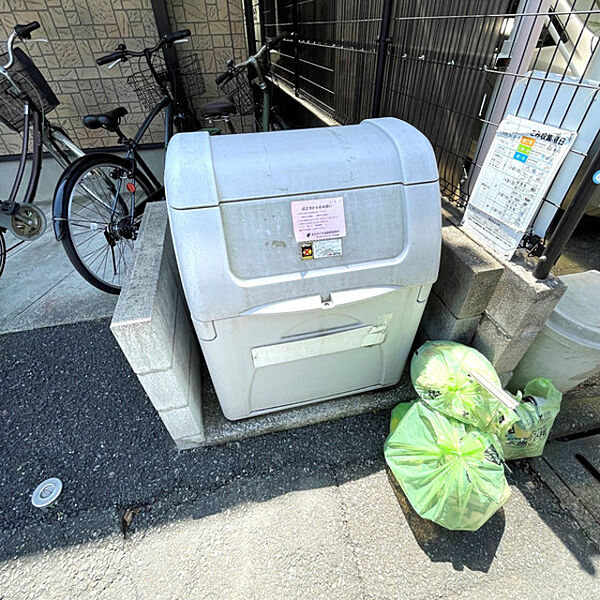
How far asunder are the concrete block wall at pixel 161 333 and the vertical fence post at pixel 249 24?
11.1 feet

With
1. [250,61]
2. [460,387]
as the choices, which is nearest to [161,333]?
[460,387]

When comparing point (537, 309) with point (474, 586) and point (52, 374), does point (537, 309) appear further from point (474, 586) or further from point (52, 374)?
point (52, 374)

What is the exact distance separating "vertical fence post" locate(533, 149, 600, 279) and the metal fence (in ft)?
0.92

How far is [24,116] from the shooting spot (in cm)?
274

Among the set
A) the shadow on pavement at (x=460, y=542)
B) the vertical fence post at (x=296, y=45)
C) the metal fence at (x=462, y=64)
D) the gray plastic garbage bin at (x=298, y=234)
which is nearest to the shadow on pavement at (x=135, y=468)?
the shadow on pavement at (x=460, y=542)

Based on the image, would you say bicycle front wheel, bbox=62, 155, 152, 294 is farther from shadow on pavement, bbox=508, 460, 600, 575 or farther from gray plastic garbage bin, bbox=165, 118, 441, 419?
shadow on pavement, bbox=508, 460, 600, 575

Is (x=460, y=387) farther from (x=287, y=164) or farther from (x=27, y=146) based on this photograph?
(x=27, y=146)

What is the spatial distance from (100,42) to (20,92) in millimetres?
1648

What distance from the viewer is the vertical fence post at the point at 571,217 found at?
1.21 meters

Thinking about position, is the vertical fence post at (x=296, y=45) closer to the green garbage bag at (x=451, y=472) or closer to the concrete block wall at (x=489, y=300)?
the concrete block wall at (x=489, y=300)

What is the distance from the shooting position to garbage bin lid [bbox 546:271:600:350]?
65.1 inches

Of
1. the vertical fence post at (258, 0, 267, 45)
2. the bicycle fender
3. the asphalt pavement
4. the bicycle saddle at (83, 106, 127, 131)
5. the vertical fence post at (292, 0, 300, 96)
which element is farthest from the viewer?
the vertical fence post at (258, 0, 267, 45)

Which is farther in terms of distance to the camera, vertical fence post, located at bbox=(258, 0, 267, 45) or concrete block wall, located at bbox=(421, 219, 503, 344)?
vertical fence post, located at bbox=(258, 0, 267, 45)

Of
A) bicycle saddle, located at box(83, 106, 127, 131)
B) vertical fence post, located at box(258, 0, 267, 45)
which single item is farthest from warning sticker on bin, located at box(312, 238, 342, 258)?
vertical fence post, located at box(258, 0, 267, 45)
